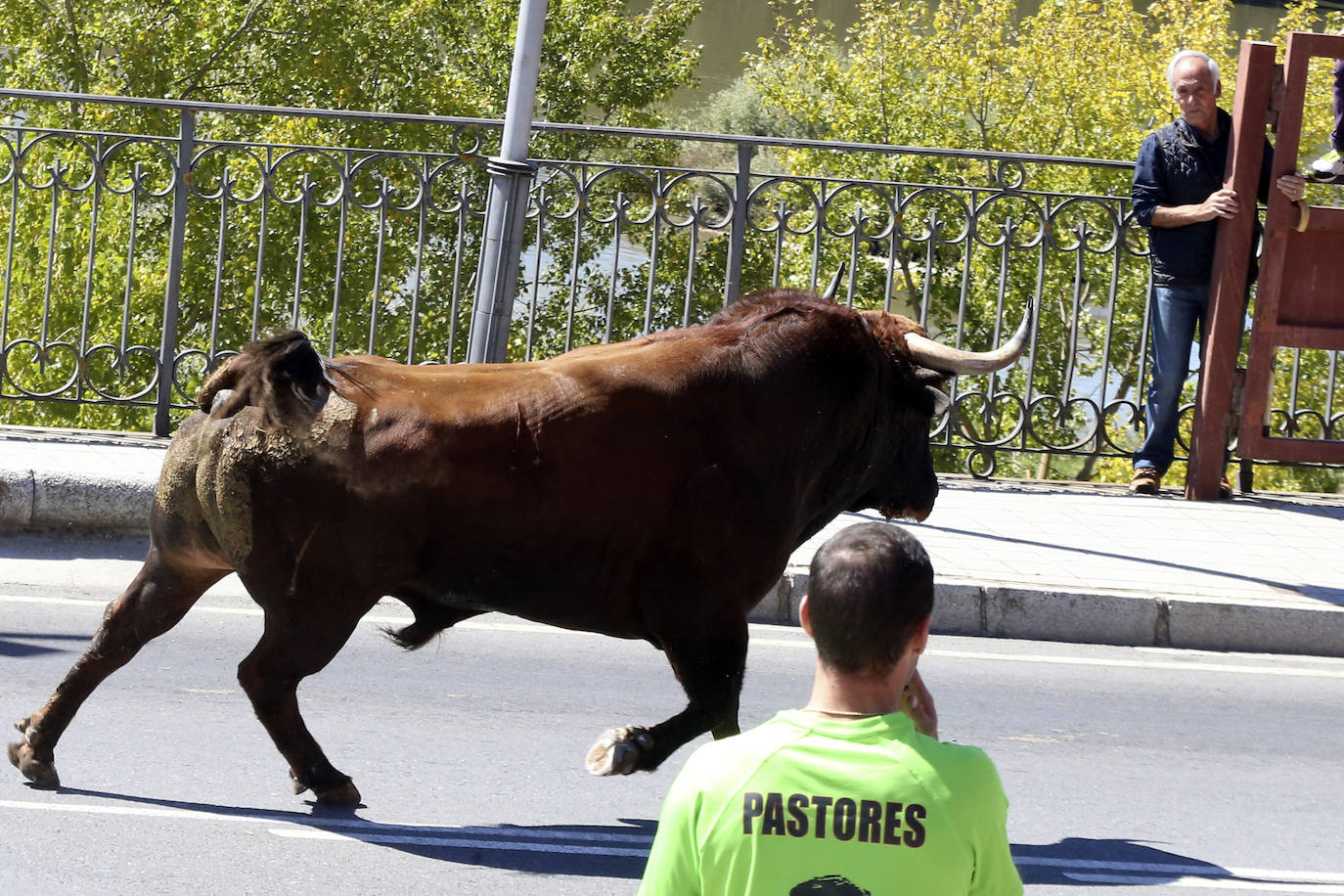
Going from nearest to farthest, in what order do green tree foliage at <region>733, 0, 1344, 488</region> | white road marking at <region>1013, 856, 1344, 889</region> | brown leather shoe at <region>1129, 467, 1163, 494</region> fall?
white road marking at <region>1013, 856, 1344, 889</region>
brown leather shoe at <region>1129, 467, 1163, 494</region>
green tree foliage at <region>733, 0, 1344, 488</region>

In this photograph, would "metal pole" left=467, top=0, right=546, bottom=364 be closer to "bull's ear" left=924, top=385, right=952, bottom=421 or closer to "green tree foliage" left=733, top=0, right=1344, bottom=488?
"bull's ear" left=924, top=385, right=952, bottom=421

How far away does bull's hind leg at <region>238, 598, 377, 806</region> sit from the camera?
4.31m

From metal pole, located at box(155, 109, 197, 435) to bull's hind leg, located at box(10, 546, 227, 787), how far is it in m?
5.26

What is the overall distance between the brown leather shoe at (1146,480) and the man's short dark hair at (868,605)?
8.18m

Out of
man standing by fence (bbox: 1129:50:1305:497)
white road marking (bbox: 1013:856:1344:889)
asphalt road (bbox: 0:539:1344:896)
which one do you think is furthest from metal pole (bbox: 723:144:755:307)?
white road marking (bbox: 1013:856:1344:889)

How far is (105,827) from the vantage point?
449 cm

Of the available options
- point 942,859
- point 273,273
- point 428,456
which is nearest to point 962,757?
point 942,859

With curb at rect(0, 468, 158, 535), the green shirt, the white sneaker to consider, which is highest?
the white sneaker

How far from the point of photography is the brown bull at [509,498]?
425 cm

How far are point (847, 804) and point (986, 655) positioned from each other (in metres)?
5.17

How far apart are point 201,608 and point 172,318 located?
341 centimetres

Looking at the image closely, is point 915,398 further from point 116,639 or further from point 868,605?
point 868,605

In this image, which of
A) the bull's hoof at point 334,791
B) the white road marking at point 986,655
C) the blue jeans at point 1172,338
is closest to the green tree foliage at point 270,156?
the white road marking at point 986,655

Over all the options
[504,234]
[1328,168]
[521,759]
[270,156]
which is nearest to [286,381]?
[521,759]
